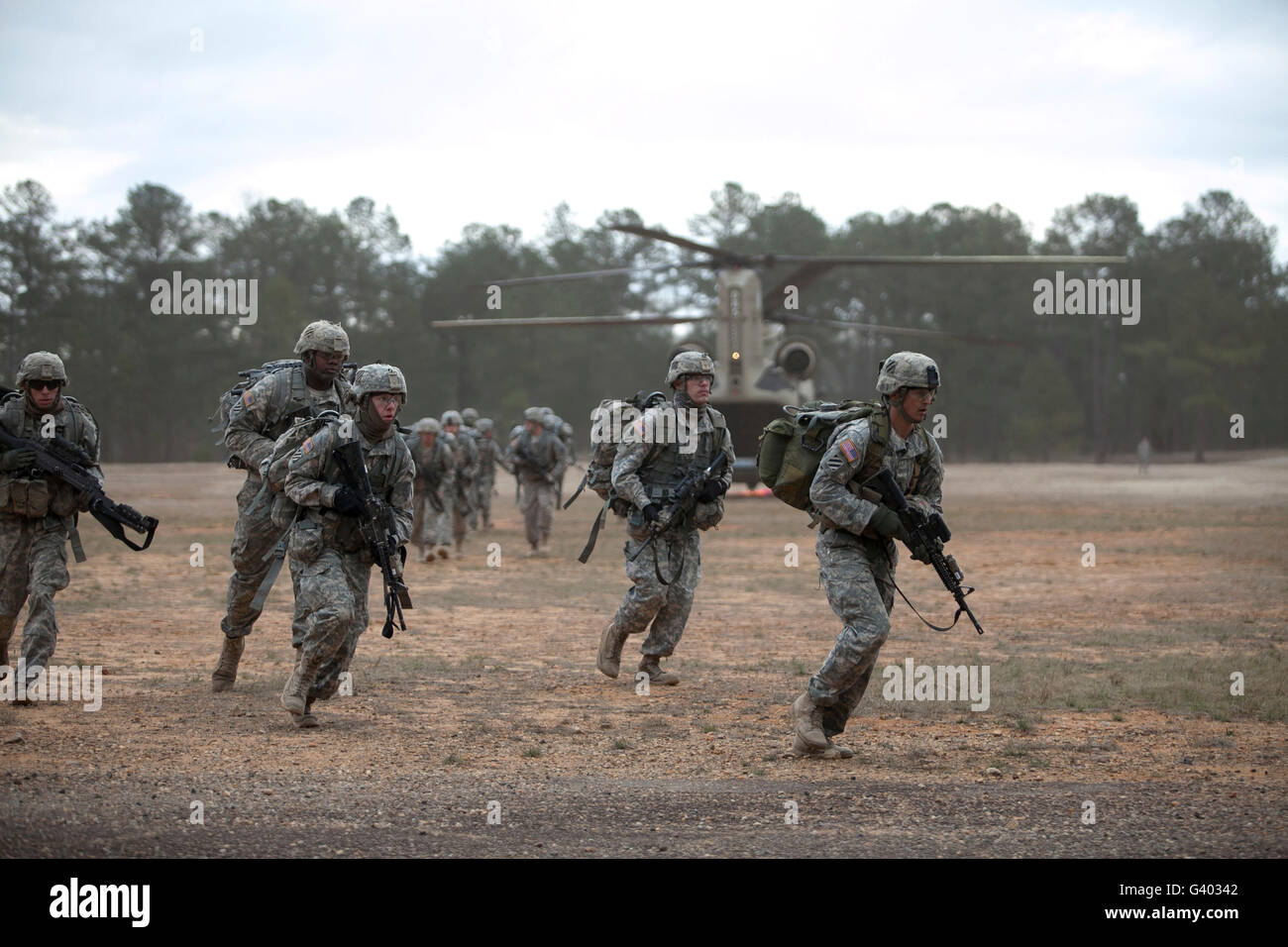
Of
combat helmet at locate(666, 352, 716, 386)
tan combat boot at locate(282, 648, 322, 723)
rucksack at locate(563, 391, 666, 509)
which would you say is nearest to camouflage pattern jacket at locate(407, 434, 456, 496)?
rucksack at locate(563, 391, 666, 509)

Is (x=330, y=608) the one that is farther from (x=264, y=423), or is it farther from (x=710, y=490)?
(x=710, y=490)

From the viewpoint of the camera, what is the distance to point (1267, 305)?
73875mm

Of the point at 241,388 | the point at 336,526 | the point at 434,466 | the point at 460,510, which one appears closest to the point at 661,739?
the point at 336,526

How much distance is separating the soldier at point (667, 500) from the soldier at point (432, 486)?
8966mm

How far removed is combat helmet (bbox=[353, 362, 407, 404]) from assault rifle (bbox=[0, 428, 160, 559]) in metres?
1.73

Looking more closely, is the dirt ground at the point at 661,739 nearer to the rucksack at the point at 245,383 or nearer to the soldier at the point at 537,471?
the rucksack at the point at 245,383

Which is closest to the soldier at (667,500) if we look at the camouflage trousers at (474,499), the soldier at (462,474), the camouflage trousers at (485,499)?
the soldier at (462,474)

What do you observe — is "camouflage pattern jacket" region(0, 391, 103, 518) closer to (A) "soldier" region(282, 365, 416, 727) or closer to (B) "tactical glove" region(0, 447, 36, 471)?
(B) "tactical glove" region(0, 447, 36, 471)

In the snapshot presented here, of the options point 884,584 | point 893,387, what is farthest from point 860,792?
point 893,387

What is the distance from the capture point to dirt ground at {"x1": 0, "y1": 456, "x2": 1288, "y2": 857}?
5484 millimetres

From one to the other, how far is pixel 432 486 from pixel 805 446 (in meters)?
11.6

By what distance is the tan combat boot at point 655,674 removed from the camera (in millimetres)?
9281
